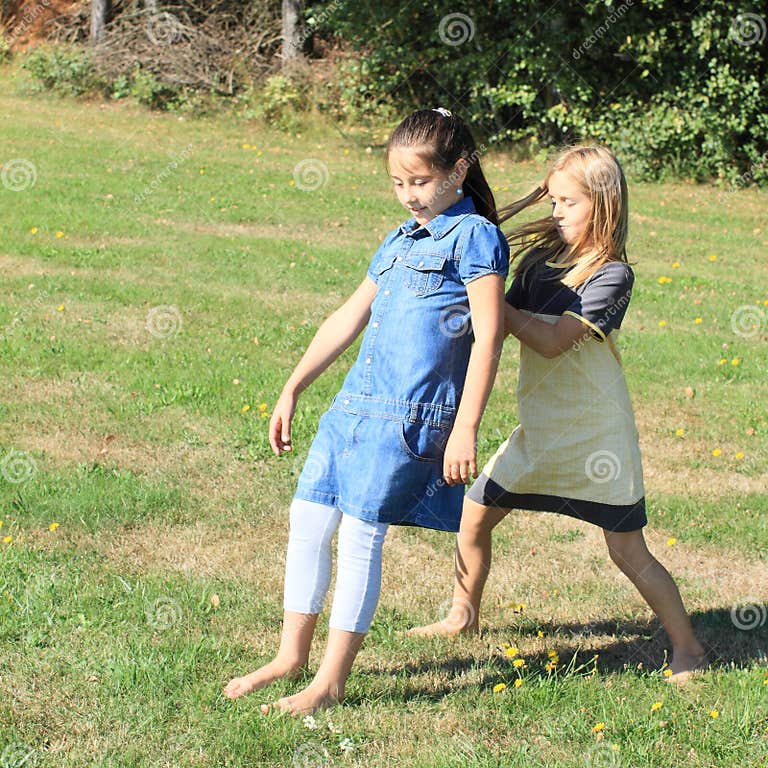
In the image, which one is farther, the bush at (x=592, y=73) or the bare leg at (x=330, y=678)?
the bush at (x=592, y=73)

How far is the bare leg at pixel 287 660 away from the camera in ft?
10.2

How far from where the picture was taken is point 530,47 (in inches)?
622

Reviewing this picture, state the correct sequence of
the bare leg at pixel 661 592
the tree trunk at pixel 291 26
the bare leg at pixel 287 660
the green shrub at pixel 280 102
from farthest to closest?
1. the tree trunk at pixel 291 26
2. the green shrub at pixel 280 102
3. the bare leg at pixel 661 592
4. the bare leg at pixel 287 660

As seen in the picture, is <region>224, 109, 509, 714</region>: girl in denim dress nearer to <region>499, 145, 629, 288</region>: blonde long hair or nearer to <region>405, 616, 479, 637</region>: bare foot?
<region>499, 145, 629, 288</region>: blonde long hair

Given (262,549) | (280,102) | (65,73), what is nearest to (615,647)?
(262,549)

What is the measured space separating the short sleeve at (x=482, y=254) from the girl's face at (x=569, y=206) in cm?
43

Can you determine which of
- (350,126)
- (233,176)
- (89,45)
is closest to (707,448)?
(233,176)

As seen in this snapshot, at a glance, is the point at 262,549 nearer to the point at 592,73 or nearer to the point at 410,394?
the point at 410,394

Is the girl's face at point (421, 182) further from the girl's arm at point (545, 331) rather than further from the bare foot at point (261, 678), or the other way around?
the bare foot at point (261, 678)

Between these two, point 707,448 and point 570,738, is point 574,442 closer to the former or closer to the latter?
point 570,738

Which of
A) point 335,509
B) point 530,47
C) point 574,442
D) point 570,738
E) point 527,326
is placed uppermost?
point 530,47

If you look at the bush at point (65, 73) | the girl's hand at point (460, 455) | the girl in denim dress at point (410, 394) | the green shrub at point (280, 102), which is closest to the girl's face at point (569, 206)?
the girl in denim dress at point (410, 394)

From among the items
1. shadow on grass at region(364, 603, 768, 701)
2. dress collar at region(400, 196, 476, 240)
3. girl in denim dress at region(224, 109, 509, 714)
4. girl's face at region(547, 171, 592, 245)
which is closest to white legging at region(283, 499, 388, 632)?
girl in denim dress at region(224, 109, 509, 714)

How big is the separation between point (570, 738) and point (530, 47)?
14223mm
